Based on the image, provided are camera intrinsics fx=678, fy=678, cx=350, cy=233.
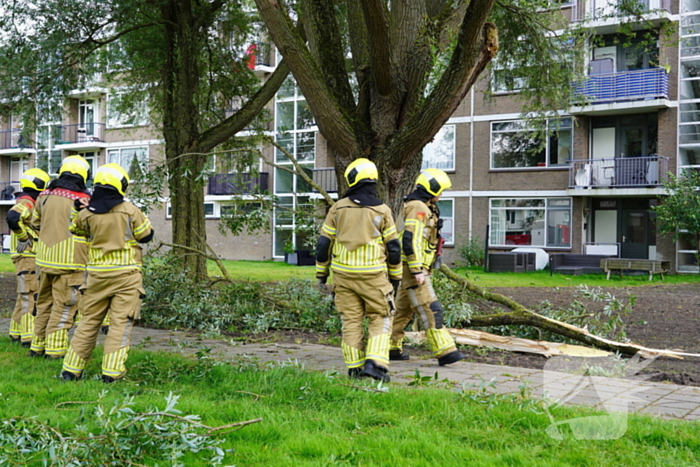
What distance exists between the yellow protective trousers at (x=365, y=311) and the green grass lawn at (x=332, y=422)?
12.9 inches

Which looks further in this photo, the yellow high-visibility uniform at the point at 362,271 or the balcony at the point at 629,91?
the balcony at the point at 629,91

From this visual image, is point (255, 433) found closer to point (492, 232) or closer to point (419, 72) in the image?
point (419, 72)

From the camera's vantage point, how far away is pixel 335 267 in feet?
20.1

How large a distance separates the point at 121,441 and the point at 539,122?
1167 centimetres

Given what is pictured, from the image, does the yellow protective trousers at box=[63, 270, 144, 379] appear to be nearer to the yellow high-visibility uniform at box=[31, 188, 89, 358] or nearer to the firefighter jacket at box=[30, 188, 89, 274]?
the yellow high-visibility uniform at box=[31, 188, 89, 358]

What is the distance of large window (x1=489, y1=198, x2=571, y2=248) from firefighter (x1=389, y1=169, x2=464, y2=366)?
66.2 feet

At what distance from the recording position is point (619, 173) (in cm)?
2461

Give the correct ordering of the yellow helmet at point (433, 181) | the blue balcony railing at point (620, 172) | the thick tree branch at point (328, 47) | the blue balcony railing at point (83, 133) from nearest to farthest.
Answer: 1. the yellow helmet at point (433, 181)
2. the thick tree branch at point (328, 47)
3. the blue balcony railing at point (620, 172)
4. the blue balcony railing at point (83, 133)

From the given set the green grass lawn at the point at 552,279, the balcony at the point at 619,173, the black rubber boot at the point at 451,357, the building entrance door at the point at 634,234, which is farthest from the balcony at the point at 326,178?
the black rubber boot at the point at 451,357

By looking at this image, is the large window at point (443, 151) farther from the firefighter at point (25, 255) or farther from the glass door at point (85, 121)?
the glass door at point (85, 121)

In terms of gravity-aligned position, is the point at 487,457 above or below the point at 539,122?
below

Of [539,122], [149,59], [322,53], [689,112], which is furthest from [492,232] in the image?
[322,53]

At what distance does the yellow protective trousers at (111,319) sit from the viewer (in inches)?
227

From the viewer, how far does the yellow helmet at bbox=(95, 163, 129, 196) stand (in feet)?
19.4
